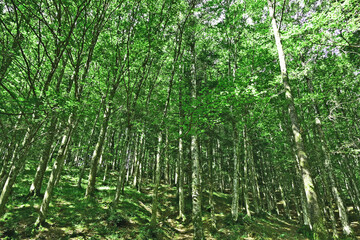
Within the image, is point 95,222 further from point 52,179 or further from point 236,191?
point 236,191

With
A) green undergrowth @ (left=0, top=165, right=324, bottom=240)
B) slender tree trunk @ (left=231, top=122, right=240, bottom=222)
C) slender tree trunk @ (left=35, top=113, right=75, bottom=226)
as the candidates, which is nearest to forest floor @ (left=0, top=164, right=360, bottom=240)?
green undergrowth @ (left=0, top=165, right=324, bottom=240)

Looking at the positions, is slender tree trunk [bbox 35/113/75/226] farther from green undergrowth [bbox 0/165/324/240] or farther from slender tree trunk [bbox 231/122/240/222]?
slender tree trunk [bbox 231/122/240/222]

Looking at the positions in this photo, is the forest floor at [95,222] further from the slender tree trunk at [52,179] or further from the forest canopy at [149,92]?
the slender tree trunk at [52,179]

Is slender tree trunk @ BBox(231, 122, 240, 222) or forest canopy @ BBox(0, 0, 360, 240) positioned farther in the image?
slender tree trunk @ BBox(231, 122, 240, 222)

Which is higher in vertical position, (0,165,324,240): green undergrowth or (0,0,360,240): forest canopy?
(0,0,360,240): forest canopy

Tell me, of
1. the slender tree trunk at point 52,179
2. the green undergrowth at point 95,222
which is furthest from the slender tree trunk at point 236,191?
the slender tree trunk at point 52,179

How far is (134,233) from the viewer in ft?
26.4

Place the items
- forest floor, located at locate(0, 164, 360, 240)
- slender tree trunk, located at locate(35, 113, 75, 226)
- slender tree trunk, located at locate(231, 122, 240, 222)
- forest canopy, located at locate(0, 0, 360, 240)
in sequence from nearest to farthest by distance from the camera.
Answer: forest canopy, located at locate(0, 0, 360, 240)
slender tree trunk, located at locate(35, 113, 75, 226)
forest floor, located at locate(0, 164, 360, 240)
slender tree trunk, located at locate(231, 122, 240, 222)

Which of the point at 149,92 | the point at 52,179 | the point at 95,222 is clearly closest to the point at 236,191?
the point at 95,222

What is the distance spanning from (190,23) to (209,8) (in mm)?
2907

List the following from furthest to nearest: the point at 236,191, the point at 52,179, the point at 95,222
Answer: the point at 236,191 → the point at 95,222 → the point at 52,179

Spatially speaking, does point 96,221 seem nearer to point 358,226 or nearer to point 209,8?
point 209,8

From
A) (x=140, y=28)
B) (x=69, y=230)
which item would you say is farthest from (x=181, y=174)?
(x=140, y=28)

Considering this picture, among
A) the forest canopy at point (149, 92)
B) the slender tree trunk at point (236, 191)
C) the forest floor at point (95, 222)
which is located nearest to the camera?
the forest canopy at point (149, 92)
